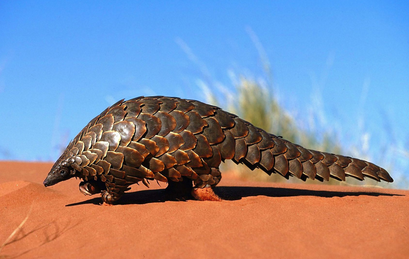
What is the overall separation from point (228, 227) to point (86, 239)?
1.43 metres

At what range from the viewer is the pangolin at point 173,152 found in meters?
5.10

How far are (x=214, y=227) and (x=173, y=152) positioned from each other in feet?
3.45

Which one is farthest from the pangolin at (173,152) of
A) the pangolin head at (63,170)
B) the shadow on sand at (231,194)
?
the shadow on sand at (231,194)

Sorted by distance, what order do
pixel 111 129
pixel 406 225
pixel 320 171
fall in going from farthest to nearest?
pixel 320 171 → pixel 111 129 → pixel 406 225

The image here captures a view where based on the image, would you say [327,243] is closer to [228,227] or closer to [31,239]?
[228,227]

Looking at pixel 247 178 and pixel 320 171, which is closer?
pixel 320 171

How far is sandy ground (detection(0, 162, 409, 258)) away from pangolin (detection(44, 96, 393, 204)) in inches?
13.5

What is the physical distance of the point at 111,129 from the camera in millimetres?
5195

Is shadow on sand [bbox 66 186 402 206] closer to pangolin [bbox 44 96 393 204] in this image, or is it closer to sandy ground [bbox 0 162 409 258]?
sandy ground [bbox 0 162 409 258]

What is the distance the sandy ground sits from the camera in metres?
4.00

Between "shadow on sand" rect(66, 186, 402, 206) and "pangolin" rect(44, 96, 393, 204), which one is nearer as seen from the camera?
"pangolin" rect(44, 96, 393, 204)

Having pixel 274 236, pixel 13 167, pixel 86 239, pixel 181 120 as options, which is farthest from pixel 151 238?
pixel 13 167

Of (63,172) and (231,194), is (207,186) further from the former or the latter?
(63,172)

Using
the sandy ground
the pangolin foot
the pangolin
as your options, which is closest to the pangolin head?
the pangolin
